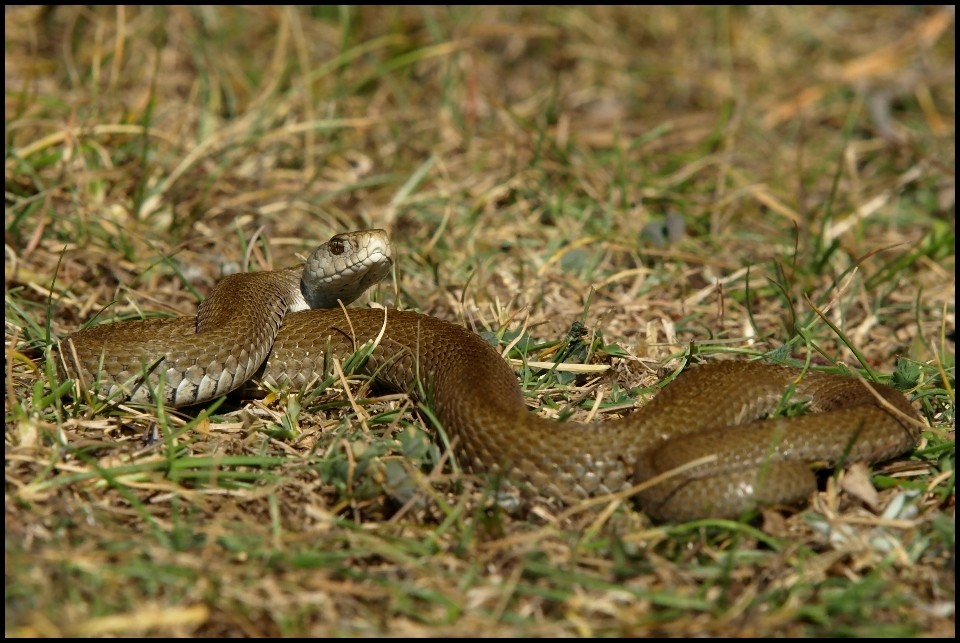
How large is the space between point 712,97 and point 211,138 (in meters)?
5.24

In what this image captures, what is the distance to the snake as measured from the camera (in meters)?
4.66

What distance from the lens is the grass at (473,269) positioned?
414 cm

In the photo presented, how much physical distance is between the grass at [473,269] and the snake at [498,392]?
15 centimetres

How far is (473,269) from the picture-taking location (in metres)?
7.31

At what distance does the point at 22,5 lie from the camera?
978 centimetres

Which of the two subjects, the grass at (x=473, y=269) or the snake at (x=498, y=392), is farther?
the snake at (x=498, y=392)

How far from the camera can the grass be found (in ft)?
13.6

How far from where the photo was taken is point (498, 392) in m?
5.18

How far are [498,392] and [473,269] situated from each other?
7.37ft

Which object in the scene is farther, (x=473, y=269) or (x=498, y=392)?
(x=473, y=269)

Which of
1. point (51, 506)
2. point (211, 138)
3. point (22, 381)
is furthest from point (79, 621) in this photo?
point (211, 138)

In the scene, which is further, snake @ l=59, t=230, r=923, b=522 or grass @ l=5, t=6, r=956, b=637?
snake @ l=59, t=230, r=923, b=522

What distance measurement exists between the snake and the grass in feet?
0.51

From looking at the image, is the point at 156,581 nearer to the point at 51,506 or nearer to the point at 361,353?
the point at 51,506
